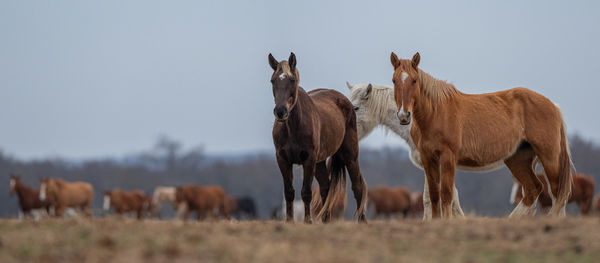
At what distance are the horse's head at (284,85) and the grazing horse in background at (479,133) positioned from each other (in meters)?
1.22

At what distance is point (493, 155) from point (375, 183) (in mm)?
70628

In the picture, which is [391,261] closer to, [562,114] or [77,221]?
[77,221]

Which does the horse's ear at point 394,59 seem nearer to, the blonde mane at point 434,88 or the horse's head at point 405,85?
the horse's head at point 405,85

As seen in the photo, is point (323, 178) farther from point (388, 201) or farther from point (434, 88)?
point (388, 201)

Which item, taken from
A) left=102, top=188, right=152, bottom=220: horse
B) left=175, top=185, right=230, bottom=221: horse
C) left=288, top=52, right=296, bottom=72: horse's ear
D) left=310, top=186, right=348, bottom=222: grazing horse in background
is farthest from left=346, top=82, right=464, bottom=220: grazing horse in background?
left=102, top=188, right=152, bottom=220: horse

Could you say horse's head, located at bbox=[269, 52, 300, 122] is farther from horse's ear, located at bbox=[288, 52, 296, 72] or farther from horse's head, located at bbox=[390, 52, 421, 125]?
horse's head, located at bbox=[390, 52, 421, 125]

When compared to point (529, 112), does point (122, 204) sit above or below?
below

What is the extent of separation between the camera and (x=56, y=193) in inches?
1135

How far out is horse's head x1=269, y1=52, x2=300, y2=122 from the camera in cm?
899

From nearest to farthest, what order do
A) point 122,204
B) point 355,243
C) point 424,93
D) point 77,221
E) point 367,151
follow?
point 355,243
point 77,221
point 424,93
point 122,204
point 367,151

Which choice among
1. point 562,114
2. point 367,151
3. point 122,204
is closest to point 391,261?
point 562,114

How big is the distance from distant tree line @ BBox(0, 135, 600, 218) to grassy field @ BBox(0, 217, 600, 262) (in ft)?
189

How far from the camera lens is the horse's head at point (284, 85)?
29.5 ft

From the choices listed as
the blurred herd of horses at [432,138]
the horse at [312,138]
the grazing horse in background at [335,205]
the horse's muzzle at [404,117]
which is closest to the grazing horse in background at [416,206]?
the blurred herd of horses at [432,138]
